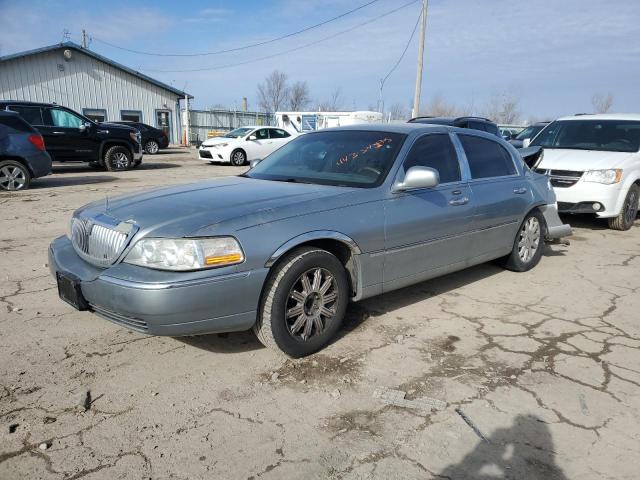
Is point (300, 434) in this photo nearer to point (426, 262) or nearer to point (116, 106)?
point (426, 262)

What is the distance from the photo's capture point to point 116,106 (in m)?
27.0

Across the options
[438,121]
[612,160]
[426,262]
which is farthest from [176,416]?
[438,121]

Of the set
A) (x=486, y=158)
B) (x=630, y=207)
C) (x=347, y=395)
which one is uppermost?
(x=486, y=158)

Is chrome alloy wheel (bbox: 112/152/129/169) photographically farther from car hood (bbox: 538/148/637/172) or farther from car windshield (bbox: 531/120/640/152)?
car hood (bbox: 538/148/637/172)

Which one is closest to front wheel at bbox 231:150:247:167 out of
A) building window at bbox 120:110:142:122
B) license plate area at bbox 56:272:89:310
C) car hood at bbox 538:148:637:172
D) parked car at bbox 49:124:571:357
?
car hood at bbox 538:148:637:172

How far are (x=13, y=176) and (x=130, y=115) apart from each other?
61.3ft

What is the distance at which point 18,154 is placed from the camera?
1010 centimetres

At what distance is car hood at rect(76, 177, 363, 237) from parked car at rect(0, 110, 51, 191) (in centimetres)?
789

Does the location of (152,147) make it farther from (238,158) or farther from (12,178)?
(12,178)

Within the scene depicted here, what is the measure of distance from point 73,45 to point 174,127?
7.13m

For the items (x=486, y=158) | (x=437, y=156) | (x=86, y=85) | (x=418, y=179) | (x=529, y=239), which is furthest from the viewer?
(x=86, y=85)

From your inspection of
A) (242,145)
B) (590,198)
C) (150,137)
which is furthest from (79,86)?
(590,198)

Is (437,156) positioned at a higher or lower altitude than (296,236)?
higher

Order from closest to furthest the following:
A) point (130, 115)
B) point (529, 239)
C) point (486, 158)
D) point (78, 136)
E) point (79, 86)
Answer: point (486, 158)
point (529, 239)
point (78, 136)
point (79, 86)
point (130, 115)
